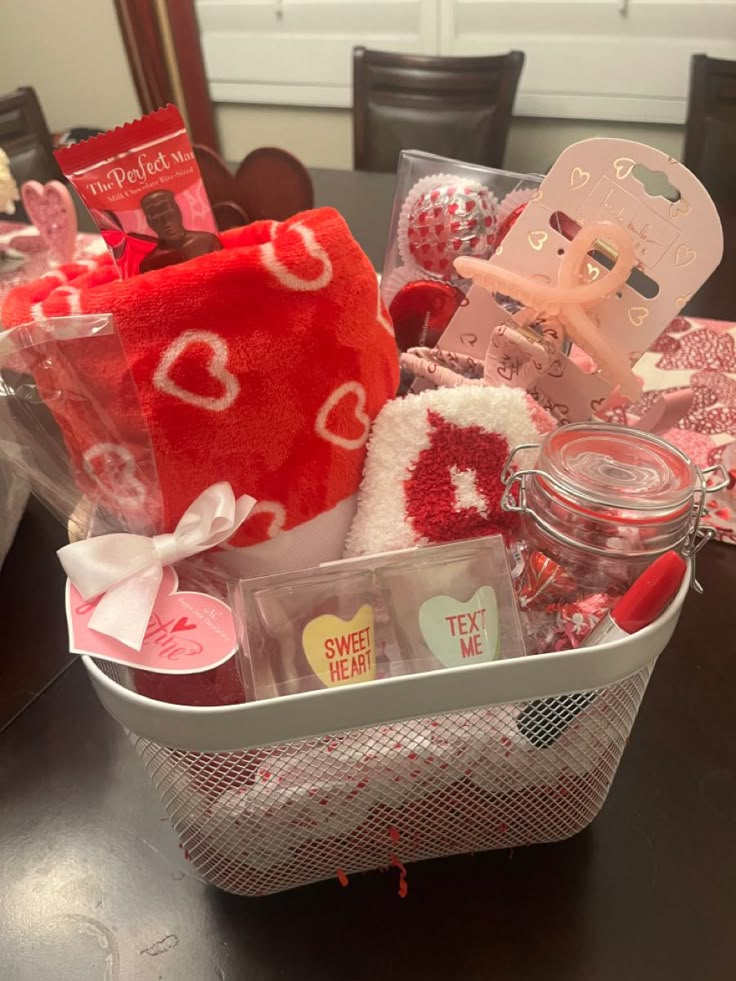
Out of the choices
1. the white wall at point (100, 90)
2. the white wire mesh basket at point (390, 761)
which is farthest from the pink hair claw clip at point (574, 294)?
the white wall at point (100, 90)

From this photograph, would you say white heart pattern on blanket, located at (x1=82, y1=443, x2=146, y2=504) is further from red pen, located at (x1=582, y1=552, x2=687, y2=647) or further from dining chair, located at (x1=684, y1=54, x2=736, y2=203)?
dining chair, located at (x1=684, y1=54, x2=736, y2=203)

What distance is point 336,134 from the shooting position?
2.31m

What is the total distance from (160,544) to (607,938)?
327 mm

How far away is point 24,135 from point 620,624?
173cm

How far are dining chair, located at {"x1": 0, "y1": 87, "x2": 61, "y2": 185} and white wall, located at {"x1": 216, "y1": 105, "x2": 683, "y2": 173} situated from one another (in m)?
0.61

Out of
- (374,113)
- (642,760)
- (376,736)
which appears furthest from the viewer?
(374,113)

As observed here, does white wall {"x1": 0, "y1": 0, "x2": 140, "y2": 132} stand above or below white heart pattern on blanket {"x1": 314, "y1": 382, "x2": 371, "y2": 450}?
below

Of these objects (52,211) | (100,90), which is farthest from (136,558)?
(100,90)

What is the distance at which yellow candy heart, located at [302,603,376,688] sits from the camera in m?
0.40

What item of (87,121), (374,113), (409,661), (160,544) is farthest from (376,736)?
(87,121)

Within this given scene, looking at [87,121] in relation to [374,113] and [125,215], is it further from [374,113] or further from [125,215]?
[125,215]

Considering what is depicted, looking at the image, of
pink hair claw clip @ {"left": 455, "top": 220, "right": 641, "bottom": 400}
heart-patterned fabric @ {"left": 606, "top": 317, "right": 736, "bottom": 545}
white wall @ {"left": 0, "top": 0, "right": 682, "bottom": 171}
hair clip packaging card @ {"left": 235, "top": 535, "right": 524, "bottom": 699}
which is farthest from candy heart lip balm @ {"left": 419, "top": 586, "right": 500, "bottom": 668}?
white wall @ {"left": 0, "top": 0, "right": 682, "bottom": 171}

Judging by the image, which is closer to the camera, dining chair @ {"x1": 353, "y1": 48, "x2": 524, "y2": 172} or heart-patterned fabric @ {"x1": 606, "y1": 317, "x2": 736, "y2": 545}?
heart-patterned fabric @ {"x1": 606, "y1": 317, "x2": 736, "y2": 545}

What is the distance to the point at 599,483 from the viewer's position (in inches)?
17.3
